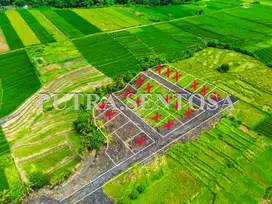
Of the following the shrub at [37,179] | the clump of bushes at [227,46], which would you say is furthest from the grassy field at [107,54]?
the shrub at [37,179]

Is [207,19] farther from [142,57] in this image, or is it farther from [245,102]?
[245,102]

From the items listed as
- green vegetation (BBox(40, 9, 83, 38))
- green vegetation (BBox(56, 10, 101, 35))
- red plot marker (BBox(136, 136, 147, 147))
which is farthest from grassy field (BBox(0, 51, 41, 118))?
red plot marker (BBox(136, 136, 147, 147))

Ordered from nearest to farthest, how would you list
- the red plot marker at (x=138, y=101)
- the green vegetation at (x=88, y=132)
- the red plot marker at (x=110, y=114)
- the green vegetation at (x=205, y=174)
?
the green vegetation at (x=205, y=174) < the green vegetation at (x=88, y=132) < the red plot marker at (x=110, y=114) < the red plot marker at (x=138, y=101)

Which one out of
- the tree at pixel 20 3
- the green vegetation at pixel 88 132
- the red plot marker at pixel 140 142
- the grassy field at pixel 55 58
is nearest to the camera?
the green vegetation at pixel 88 132

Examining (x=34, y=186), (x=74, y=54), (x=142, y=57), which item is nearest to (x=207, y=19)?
(x=142, y=57)

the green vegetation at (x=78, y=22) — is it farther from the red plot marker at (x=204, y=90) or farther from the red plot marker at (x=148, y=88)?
the red plot marker at (x=204, y=90)

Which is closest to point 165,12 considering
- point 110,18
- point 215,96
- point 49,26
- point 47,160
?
point 110,18
